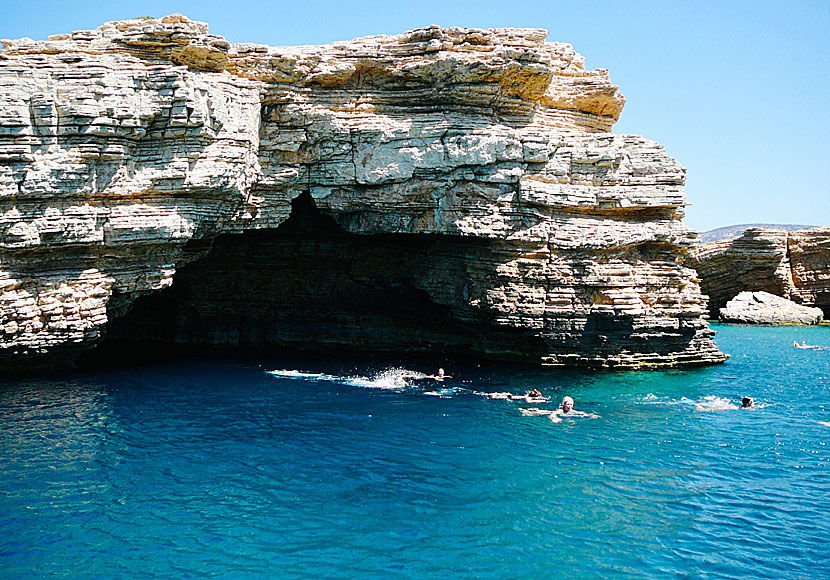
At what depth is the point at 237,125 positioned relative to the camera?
27.7 m

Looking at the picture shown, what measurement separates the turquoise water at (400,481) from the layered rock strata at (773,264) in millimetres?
37331

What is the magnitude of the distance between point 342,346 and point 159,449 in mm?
19468

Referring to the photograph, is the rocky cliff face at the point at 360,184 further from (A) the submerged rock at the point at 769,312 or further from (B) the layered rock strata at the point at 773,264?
(B) the layered rock strata at the point at 773,264

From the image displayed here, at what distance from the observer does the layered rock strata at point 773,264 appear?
61.7 meters

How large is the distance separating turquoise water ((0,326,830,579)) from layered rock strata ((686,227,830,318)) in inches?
1470

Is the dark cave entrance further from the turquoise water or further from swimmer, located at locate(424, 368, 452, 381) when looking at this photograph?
the turquoise water

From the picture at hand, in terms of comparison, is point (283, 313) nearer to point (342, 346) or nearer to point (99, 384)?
point (342, 346)

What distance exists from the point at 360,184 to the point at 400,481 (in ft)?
55.1

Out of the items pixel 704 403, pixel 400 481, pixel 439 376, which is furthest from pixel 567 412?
pixel 400 481

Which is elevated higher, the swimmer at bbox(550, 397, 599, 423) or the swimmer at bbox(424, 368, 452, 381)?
the swimmer at bbox(424, 368, 452, 381)

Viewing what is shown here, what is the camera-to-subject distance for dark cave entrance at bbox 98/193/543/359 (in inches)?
1400

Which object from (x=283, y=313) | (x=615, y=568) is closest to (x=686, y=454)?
(x=615, y=568)

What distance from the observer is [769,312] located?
2418 inches

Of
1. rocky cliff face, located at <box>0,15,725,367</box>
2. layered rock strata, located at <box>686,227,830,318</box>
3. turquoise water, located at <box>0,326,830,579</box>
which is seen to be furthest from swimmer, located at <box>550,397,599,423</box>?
layered rock strata, located at <box>686,227,830,318</box>
